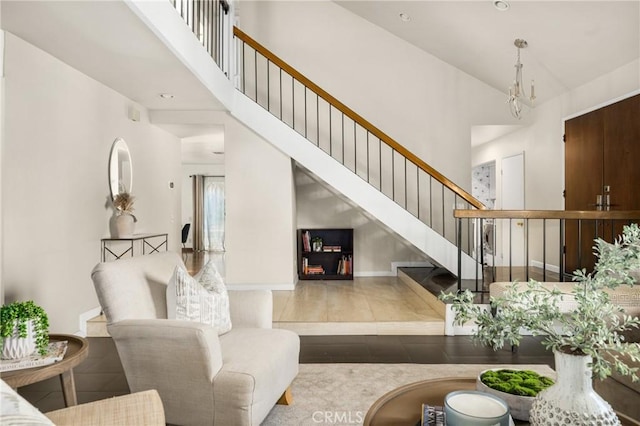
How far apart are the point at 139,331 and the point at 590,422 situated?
1742 mm

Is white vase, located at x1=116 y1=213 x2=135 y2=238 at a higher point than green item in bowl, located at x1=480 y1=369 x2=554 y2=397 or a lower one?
higher

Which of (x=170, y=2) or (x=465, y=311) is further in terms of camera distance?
(x=170, y=2)

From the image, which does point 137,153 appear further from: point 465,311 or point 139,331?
point 465,311

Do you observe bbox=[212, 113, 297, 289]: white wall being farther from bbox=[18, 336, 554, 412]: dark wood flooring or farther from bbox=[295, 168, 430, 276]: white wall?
bbox=[18, 336, 554, 412]: dark wood flooring

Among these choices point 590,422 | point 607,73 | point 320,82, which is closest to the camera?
point 590,422

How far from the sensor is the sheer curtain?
11.1 m

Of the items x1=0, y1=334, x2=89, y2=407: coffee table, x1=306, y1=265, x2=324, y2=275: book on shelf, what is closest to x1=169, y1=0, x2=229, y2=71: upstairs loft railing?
x1=0, y1=334, x2=89, y2=407: coffee table

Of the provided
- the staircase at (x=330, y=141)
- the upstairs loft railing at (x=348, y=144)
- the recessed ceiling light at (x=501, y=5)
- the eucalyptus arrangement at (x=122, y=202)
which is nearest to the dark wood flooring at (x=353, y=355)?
the staircase at (x=330, y=141)

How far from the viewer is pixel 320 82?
6.27 meters

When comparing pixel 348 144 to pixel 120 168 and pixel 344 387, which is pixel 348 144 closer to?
pixel 120 168

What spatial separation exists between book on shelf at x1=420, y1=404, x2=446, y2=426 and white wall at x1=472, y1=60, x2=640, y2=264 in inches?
177

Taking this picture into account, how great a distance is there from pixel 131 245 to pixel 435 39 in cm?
470

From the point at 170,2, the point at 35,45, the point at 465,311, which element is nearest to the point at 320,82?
the point at 170,2

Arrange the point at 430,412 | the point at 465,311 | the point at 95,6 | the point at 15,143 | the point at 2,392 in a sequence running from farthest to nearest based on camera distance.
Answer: the point at 15,143 < the point at 95,6 < the point at 430,412 < the point at 465,311 < the point at 2,392
